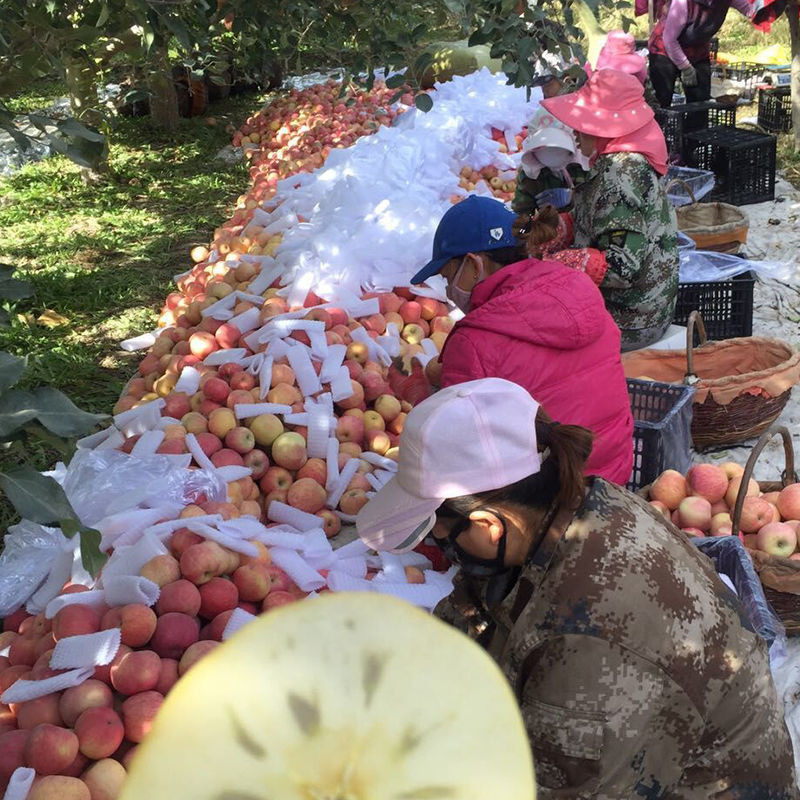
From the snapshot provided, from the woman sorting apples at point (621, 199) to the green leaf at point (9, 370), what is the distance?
8.83 ft

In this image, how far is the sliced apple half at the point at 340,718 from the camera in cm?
62

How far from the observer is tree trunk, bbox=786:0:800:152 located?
24.6 ft

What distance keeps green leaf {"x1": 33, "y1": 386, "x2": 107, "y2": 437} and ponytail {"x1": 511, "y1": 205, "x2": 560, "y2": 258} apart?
2.18m

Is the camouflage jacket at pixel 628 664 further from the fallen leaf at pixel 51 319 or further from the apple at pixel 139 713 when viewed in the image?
the fallen leaf at pixel 51 319

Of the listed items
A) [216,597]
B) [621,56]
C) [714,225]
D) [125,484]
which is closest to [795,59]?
[621,56]

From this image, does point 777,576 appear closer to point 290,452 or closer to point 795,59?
point 290,452

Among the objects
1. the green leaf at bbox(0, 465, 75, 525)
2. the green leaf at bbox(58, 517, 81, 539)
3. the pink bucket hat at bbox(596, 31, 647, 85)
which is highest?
the pink bucket hat at bbox(596, 31, 647, 85)

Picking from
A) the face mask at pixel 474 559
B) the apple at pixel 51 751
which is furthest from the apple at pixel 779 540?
the apple at pixel 51 751

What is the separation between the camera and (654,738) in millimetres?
1500

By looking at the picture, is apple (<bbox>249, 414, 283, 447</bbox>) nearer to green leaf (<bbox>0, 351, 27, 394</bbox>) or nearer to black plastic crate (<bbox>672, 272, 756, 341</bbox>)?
green leaf (<bbox>0, 351, 27, 394</bbox>)

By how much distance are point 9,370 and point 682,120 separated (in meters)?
7.48

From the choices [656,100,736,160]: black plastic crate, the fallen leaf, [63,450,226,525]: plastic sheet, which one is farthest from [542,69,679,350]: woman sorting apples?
[656,100,736,160]: black plastic crate

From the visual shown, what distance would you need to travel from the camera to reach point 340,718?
64 centimetres

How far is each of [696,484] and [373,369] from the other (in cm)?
148
